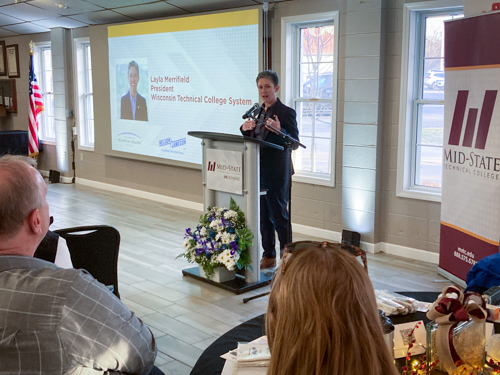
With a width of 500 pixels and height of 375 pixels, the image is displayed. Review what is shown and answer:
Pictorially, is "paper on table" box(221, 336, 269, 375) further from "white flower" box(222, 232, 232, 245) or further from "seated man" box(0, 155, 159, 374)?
"white flower" box(222, 232, 232, 245)

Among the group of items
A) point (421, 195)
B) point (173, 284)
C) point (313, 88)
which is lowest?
point (173, 284)

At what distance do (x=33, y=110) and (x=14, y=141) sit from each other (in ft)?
2.11

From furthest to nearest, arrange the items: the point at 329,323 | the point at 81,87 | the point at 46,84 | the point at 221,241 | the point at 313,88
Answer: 1. the point at 46,84
2. the point at 81,87
3. the point at 313,88
4. the point at 221,241
5. the point at 329,323

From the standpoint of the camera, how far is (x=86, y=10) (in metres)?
7.92

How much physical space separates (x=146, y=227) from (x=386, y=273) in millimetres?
2868

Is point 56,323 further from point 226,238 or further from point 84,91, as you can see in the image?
point 84,91

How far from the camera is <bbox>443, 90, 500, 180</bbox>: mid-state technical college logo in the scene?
3869 millimetres

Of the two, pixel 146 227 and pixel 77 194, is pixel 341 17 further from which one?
pixel 77 194

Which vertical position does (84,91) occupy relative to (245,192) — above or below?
above

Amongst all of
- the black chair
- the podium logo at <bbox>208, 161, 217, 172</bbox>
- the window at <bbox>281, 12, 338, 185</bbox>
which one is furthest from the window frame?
the black chair

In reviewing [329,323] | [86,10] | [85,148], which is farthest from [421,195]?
[85,148]

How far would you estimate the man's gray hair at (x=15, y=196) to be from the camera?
5.05 feet

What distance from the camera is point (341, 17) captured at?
5.41 meters

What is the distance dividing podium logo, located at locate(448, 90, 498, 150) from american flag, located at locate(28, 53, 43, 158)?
25.1ft
